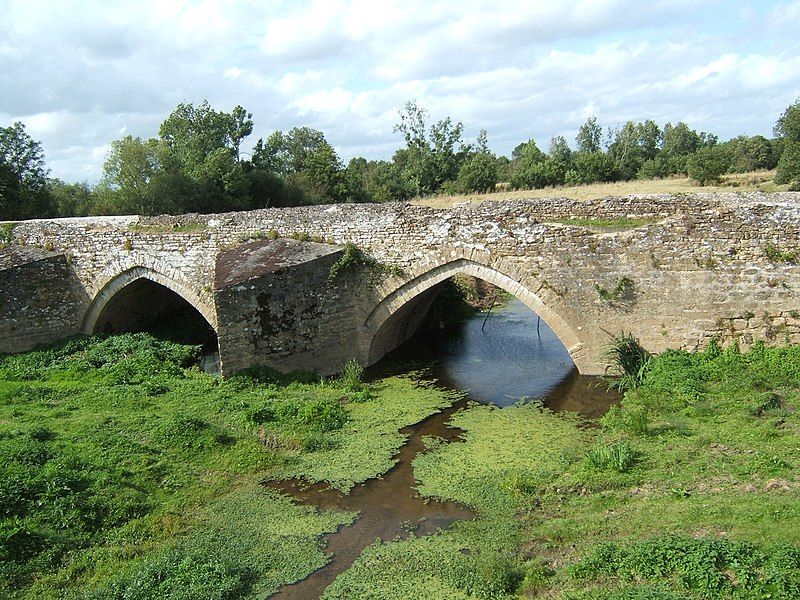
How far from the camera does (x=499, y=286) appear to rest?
14.0m

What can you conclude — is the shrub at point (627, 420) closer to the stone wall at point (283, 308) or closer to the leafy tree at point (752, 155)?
the stone wall at point (283, 308)

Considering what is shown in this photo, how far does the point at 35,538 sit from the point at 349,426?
5426 millimetres

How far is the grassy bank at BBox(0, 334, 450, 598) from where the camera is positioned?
7.69 meters

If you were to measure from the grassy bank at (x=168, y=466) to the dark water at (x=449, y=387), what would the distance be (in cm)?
29

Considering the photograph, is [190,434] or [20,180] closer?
[190,434]

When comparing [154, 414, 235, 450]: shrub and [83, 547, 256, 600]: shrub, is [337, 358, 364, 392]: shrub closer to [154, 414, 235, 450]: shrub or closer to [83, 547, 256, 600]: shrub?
[154, 414, 235, 450]: shrub

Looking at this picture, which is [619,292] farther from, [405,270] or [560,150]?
[560,150]

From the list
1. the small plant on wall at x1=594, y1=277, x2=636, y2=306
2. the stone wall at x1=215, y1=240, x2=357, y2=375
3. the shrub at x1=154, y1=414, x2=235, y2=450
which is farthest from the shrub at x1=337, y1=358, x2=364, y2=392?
the small plant on wall at x1=594, y1=277, x2=636, y2=306

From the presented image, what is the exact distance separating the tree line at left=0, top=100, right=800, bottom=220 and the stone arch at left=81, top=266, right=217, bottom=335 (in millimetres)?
9846

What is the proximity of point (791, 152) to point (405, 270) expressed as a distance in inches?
842

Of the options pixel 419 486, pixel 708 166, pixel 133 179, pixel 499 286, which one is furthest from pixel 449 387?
pixel 708 166

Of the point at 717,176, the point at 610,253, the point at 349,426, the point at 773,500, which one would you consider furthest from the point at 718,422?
the point at 717,176

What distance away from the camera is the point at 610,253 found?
13031 mm

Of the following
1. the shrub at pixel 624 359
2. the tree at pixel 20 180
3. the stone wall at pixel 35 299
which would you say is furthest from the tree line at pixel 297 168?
the shrub at pixel 624 359
